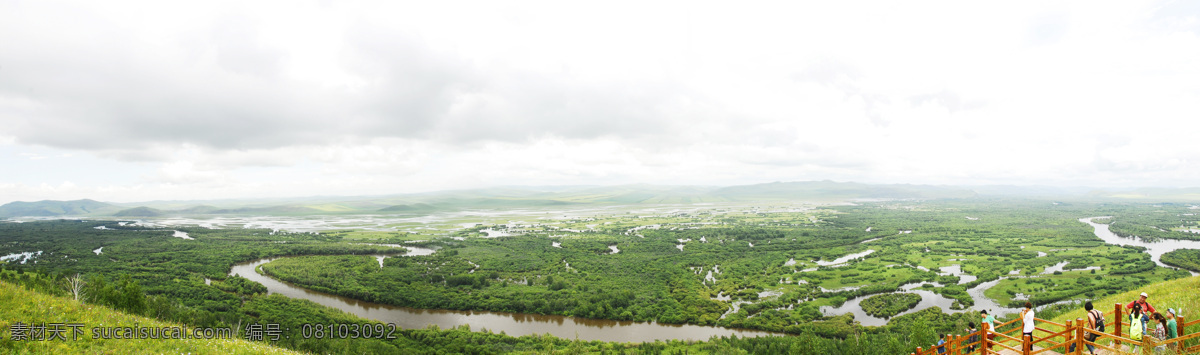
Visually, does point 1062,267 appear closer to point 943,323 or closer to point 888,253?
point 888,253

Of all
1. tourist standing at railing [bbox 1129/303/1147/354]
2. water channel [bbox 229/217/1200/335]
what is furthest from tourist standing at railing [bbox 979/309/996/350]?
water channel [bbox 229/217/1200/335]

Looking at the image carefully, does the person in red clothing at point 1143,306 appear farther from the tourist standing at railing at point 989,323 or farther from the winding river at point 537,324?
the winding river at point 537,324

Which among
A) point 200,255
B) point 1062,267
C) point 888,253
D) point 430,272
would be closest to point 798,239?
point 888,253

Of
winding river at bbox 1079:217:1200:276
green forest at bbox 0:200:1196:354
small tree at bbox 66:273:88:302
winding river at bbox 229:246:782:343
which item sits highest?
small tree at bbox 66:273:88:302

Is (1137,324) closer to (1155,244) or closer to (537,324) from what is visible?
(537,324)

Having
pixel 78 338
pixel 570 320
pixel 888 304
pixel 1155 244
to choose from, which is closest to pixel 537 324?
pixel 570 320

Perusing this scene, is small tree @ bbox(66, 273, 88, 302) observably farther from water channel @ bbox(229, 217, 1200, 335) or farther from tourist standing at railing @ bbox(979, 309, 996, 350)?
tourist standing at railing @ bbox(979, 309, 996, 350)
